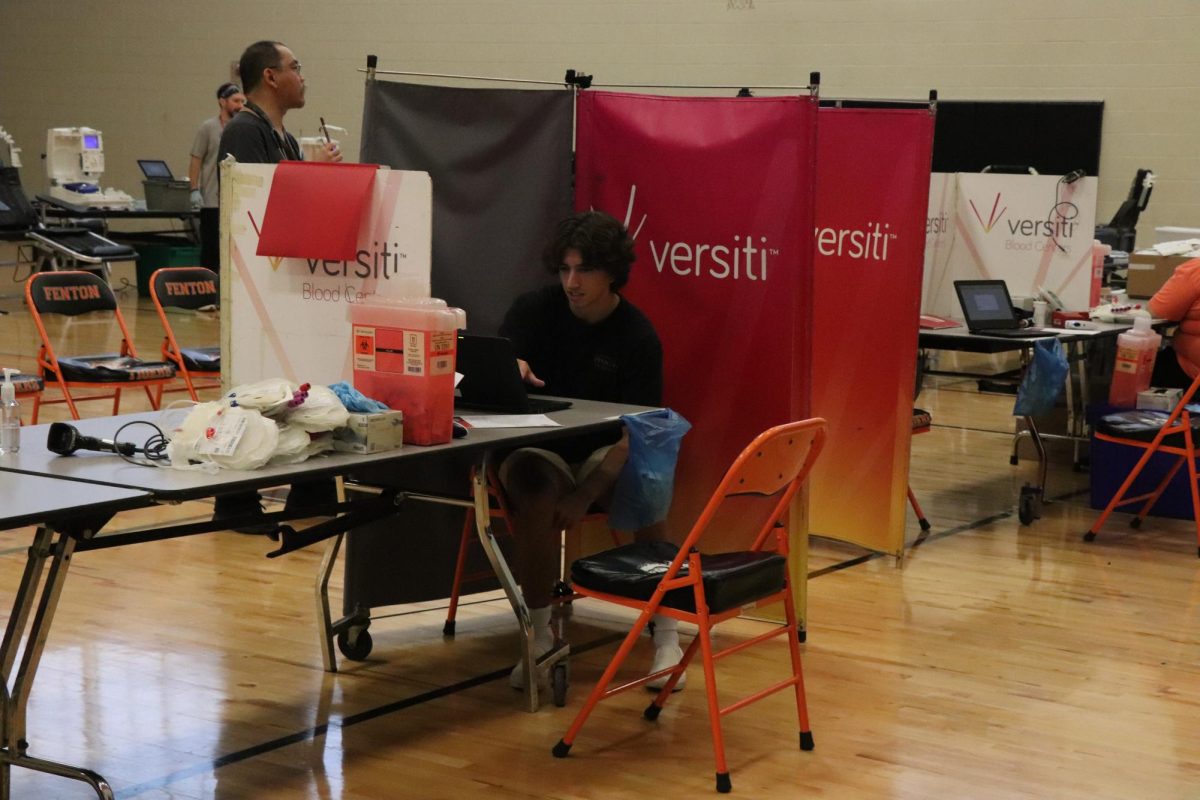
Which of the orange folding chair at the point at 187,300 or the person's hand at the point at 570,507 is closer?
the person's hand at the point at 570,507

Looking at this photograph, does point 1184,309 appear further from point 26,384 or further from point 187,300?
point 26,384

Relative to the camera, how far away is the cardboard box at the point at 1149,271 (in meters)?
6.59

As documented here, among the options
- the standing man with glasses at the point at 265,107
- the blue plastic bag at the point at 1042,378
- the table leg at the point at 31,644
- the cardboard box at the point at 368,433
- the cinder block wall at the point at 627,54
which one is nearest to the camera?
the table leg at the point at 31,644

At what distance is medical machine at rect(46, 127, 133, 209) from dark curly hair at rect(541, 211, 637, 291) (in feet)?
25.1

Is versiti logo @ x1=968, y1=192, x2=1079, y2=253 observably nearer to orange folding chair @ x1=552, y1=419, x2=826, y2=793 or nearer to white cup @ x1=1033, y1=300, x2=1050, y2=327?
white cup @ x1=1033, y1=300, x2=1050, y2=327

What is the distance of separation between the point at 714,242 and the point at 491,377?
820 mm

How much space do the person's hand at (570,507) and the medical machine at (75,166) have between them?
7.94 metres

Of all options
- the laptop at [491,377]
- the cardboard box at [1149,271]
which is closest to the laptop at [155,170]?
the cardboard box at [1149,271]

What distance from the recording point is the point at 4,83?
14.8 meters

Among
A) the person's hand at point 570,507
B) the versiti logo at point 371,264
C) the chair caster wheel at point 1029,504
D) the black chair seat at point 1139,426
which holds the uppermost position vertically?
the versiti logo at point 371,264

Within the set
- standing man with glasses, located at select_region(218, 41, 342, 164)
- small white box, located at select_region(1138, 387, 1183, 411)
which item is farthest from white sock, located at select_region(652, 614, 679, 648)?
small white box, located at select_region(1138, 387, 1183, 411)

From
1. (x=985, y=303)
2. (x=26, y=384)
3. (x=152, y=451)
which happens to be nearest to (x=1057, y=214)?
(x=985, y=303)

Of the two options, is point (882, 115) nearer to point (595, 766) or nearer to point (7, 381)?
point (595, 766)

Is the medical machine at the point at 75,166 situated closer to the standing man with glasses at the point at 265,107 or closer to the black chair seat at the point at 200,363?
the black chair seat at the point at 200,363
